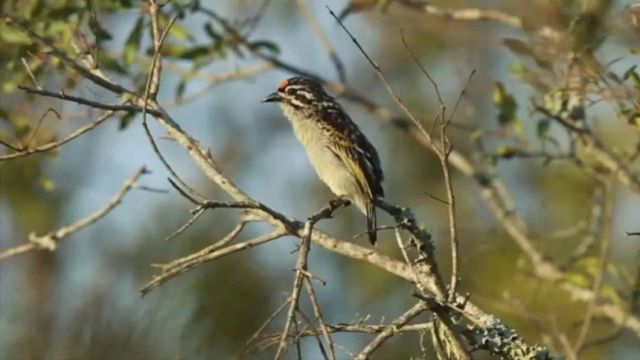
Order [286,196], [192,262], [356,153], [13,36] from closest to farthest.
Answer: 1. [192,262]
2. [13,36]
3. [356,153]
4. [286,196]

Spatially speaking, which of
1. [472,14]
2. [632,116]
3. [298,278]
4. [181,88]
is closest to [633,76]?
[632,116]

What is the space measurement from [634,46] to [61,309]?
4.91 metres

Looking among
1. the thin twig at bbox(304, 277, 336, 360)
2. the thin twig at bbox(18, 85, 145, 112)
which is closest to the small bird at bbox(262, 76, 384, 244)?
the thin twig at bbox(18, 85, 145, 112)

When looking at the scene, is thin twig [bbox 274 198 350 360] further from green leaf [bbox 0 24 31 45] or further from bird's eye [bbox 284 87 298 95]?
bird's eye [bbox 284 87 298 95]

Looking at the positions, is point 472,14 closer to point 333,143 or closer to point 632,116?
point 333,143

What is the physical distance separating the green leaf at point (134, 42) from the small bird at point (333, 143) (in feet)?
2.50

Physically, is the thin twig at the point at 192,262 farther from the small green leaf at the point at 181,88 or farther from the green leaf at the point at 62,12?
the small green leaf at the point at 181,88

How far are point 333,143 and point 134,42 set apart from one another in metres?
1.00

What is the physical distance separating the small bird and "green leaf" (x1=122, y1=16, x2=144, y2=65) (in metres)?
0.76

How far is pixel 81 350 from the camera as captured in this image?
28.7ft

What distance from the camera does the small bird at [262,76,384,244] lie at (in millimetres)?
7113

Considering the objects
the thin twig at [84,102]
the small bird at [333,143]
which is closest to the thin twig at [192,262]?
the thin twig at [84,102]

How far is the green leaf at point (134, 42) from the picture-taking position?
23.9ft

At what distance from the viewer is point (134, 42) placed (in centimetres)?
729
